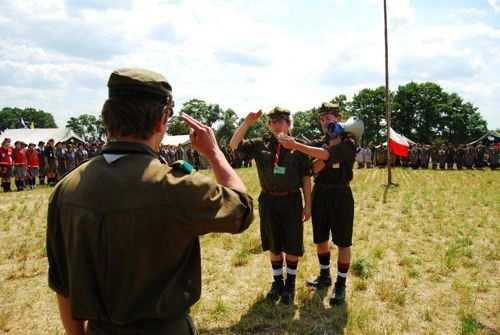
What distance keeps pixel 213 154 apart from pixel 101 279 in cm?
67

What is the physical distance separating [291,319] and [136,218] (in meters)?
3.45

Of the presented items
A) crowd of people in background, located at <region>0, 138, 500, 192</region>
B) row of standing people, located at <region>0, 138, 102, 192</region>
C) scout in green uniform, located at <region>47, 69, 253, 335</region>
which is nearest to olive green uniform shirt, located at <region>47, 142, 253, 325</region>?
scout in green uniform, located at <region>47, 69, 253, 335</region>

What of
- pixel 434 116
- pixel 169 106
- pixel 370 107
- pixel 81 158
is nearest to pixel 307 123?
pixel 370 107

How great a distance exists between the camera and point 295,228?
483cm

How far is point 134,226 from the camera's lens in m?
1.50

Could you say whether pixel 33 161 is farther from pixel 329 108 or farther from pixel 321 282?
pixel 329 108

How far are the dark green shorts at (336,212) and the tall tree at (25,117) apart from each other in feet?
427

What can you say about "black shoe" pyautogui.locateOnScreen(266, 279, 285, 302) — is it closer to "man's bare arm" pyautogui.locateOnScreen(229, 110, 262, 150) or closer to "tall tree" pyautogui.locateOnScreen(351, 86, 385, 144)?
"man's bare arm" pyautogui.locateOnScreen(229, 110, 262, 150)

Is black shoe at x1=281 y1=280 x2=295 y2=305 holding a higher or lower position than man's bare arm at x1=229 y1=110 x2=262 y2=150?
lower

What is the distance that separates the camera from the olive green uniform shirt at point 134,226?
1.50 meters

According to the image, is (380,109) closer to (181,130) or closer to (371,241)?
(181,130)

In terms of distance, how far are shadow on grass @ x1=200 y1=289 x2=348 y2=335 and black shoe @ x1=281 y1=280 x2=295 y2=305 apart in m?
0.08

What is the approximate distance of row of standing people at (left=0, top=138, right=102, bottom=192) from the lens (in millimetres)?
16562

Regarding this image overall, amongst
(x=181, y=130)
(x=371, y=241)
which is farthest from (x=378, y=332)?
(x=181, y=130)
